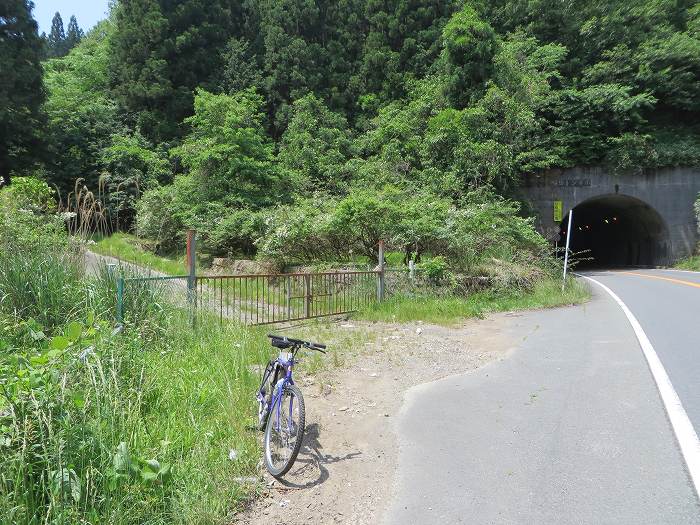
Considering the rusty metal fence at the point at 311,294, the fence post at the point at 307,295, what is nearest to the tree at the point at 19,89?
the rusty metal fence at the point at 311,294

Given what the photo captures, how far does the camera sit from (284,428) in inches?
153

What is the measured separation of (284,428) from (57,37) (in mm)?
88466

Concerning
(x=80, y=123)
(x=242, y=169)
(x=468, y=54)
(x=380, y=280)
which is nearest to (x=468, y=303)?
(x=380, y=280)

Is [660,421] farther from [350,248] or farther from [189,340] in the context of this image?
[350,248]

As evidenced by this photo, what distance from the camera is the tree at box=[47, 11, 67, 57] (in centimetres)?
6247

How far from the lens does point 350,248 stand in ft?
48.9

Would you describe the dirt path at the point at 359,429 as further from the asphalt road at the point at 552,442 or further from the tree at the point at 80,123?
the tree at the point at 80,123

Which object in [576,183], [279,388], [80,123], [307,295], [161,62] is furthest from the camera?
[161,62]

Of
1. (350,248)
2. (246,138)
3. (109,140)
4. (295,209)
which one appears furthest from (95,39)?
(350,248)

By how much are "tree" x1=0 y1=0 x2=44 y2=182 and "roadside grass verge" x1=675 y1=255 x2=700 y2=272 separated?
3621cm

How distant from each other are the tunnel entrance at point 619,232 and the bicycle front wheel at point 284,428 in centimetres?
2321

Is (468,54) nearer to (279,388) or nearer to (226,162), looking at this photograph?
(226,162)

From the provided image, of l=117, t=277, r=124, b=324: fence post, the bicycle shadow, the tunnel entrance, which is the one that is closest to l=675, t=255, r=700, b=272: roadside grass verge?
the tunnel entrance

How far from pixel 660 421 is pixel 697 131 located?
99.5ft
